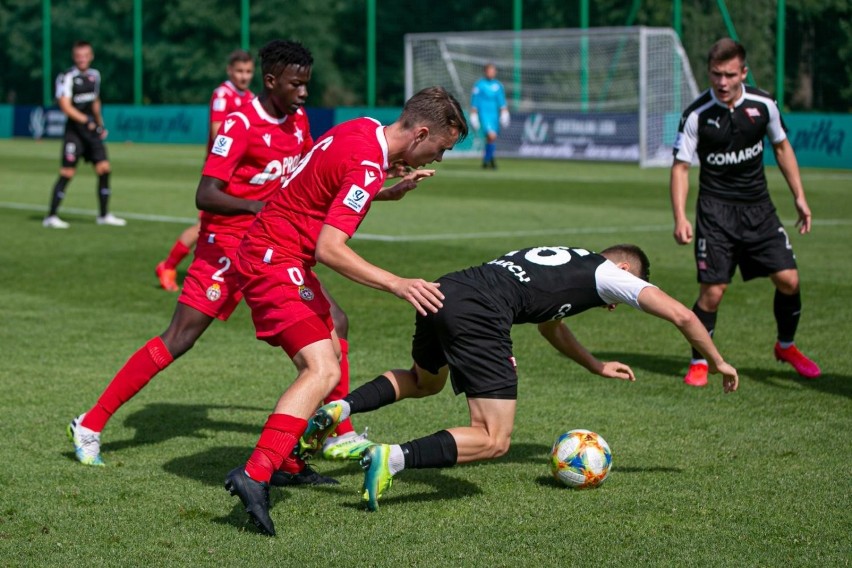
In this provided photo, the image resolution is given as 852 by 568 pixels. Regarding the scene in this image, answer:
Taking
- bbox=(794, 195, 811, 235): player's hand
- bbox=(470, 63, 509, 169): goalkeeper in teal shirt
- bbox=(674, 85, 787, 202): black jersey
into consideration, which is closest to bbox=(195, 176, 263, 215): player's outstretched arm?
bbox=(674, 85, 787, 202): black jersey

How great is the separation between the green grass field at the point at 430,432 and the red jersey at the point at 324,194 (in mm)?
1133

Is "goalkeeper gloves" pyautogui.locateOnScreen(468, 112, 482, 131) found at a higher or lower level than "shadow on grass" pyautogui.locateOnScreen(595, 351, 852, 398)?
higher

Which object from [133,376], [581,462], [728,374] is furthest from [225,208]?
[728,374]

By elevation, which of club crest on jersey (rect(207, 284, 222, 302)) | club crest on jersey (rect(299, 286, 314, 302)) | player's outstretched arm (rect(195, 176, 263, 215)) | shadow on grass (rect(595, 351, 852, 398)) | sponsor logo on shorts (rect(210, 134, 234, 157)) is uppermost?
sponsor logo on shorts (rect(210, 134, 234, 157))

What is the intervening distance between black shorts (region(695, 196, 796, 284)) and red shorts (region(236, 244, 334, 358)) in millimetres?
3743

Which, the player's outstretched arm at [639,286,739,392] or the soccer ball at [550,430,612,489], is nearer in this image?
the player's outstretched arm at [639,286,739,392]

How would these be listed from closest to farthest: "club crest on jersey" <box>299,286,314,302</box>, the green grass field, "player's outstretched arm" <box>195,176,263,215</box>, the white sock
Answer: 1. the green grass field
2. the white sock
3. "club crest on jersey" <box>299,286,314,302</box>
4. "player's outstretched arm" <box>195,176,263,215</box>

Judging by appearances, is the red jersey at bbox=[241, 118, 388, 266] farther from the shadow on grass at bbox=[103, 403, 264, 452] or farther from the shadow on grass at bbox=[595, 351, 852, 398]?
the shadow on grass at bbox=[595, 351, 852, 398]

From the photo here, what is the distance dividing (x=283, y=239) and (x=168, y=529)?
4.21 feet

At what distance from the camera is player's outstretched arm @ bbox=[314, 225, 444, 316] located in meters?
4.92

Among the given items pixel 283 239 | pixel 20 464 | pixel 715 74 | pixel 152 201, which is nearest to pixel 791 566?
pixel 283 239

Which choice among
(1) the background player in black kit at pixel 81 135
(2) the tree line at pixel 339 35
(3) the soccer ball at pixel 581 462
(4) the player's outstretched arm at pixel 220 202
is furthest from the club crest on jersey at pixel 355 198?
(2) the tree line at pixel 339 35

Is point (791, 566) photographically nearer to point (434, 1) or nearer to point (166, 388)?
point (166, 388)

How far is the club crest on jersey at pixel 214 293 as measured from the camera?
20.7ft
